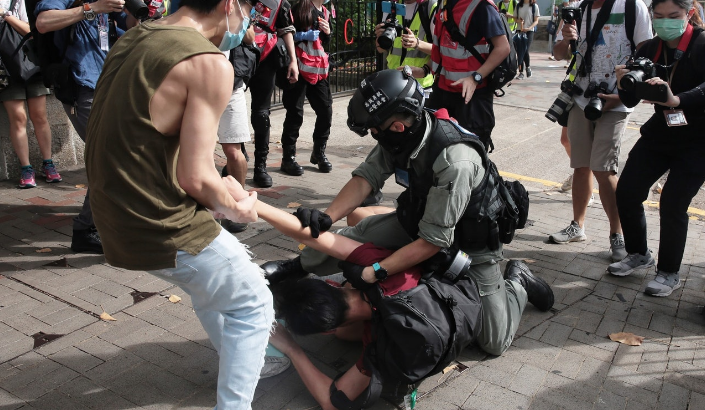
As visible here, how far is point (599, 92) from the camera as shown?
4781mm

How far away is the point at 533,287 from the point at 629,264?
3.38ft

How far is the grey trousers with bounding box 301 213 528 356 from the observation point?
3420 mm

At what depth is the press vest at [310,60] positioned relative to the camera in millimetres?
6617

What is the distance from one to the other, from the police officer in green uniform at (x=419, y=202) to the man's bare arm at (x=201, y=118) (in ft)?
3.12

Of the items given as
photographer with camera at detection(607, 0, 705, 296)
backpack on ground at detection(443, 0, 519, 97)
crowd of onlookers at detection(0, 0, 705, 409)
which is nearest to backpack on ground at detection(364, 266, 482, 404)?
crowd of onlookers at detection(0, 0, 705, 409)

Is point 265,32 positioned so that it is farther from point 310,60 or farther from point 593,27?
point 593,27

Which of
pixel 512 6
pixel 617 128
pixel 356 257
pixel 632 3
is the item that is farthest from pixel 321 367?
pixel 512 6

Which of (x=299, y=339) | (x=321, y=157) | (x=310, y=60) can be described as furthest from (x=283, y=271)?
(x=310, y=60)

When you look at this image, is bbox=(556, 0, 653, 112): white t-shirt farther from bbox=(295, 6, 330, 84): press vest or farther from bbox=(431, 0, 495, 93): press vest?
bbox=(295, 6, 330, 84): press vest

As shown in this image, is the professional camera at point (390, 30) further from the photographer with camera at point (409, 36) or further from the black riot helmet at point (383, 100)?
the black riot helmet at point (383, 100)

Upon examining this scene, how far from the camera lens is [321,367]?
3.39m

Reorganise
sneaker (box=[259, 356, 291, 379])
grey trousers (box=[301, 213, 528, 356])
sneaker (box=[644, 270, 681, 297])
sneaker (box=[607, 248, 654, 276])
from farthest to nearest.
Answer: sneaker (box=[607, 248, 654, 276]) < sneaker (box=[644, 270, 681, 297]) < grey trousers (box=[301, 213, 528, 356]) < sneaker (box=[259, 356, 291, 379])

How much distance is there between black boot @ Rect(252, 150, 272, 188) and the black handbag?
2.01m

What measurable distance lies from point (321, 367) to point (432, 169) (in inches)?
44.2
